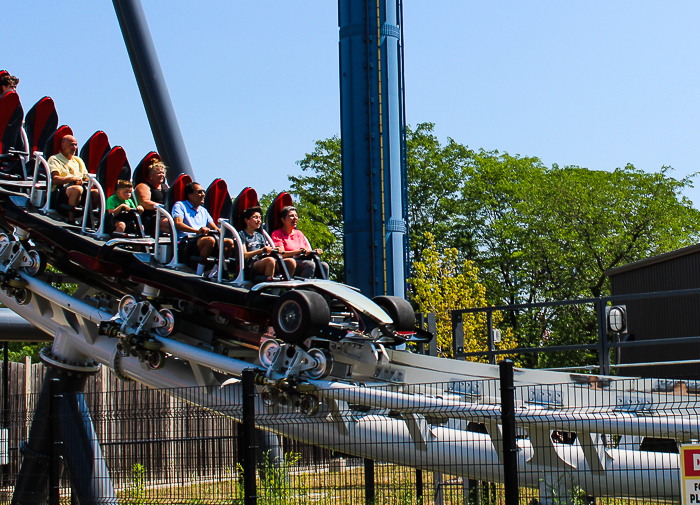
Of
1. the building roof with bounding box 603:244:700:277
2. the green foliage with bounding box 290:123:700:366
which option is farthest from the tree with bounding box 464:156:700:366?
the building roof with bounding box 603:244:700:277

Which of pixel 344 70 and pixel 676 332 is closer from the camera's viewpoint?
pixel 676 332

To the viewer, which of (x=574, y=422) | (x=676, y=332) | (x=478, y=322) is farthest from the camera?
(x=478, y=322)

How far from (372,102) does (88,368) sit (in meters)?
9.21

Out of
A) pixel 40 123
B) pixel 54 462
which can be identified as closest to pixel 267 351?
pixel 54 462

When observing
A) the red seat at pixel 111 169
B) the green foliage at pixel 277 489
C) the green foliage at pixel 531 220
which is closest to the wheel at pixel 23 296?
the red seat at pixel 111 169

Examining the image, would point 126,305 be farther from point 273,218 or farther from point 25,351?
point 25,351

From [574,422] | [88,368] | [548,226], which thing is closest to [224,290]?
[88,368]

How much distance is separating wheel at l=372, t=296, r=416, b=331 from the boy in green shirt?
293cm

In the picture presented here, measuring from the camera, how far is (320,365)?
24.1 feet

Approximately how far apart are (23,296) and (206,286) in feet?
8.51

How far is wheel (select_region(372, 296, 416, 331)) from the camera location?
8.42 meters

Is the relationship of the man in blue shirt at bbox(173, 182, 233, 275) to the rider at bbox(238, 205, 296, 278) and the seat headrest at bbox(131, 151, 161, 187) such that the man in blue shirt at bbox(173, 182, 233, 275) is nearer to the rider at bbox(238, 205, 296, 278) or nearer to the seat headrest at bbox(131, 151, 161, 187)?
the rider at bbox(238, 205, 296, 278)

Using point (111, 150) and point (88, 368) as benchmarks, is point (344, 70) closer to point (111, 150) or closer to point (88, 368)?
point (111, 150)

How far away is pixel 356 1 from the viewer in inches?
675
